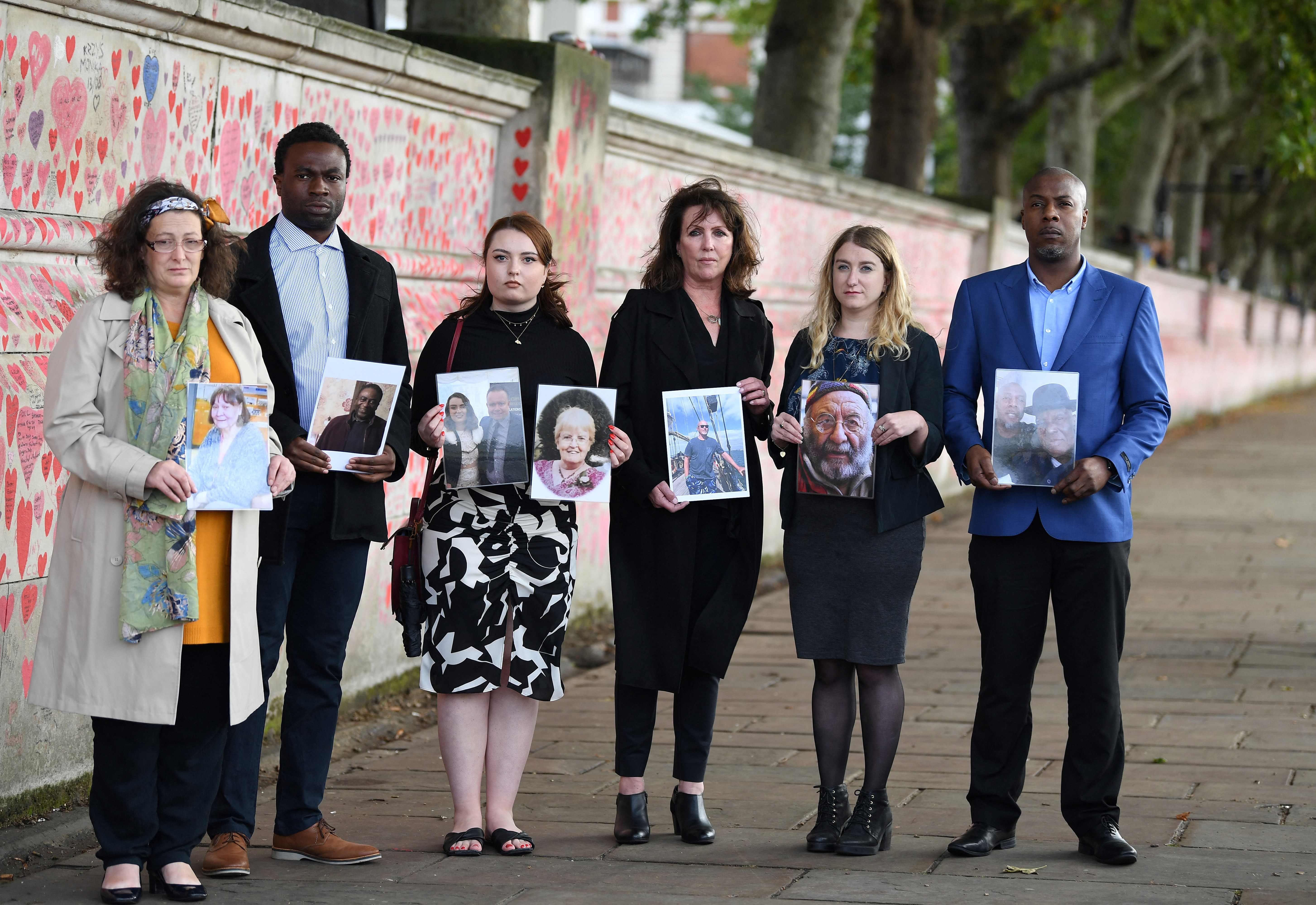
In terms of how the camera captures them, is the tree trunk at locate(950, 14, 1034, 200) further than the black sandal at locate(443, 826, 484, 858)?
Yes

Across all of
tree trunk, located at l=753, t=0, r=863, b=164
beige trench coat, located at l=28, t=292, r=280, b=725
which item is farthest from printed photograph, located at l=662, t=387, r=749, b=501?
tree trunk, located at l=753, t=0, r=863, b=164

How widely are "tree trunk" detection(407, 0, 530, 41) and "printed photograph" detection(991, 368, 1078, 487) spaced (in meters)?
4.80

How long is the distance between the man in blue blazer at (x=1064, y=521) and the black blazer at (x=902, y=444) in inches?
4.1

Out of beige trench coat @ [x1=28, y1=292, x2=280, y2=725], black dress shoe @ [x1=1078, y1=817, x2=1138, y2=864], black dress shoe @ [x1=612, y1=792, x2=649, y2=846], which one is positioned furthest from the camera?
black dress shoe @ [x1=612, y1=792, x2=649, y2=846]

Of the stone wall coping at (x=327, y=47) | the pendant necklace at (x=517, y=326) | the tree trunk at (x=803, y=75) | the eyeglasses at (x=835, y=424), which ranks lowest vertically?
the eyeglasses at (x=835, y=424)

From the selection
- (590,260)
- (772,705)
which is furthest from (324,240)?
(590,260)

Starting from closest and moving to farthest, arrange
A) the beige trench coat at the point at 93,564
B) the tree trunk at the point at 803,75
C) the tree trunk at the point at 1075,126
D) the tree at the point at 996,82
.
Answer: the beige trench coat at the point at 93,564 < the tree trunk at the point at 803,75 < the tree at the point at 996,82 < the tree trunk at the point at 1075,126

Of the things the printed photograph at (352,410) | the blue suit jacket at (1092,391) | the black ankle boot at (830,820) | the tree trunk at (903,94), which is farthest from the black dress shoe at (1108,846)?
the tree trunk at (903,94)

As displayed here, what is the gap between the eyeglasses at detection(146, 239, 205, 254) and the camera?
14.4ft

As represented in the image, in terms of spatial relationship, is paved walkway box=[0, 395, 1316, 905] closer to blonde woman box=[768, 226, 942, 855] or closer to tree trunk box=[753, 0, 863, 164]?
blonde woman box=[768, 226, 942, 855]

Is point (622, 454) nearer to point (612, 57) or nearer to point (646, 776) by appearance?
point (646, 776)

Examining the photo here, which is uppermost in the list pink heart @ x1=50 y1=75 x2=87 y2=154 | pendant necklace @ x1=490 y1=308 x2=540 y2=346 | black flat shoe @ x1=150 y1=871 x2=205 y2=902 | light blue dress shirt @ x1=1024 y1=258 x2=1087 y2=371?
pink heart @ x1=50 y1=75 x2=87 y2=154

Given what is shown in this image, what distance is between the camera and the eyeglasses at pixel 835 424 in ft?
16.5

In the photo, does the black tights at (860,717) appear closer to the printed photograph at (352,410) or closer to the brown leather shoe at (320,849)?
the brown leather shoe at (320,849)
